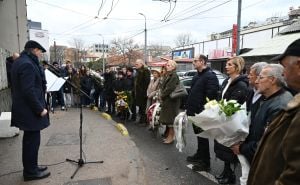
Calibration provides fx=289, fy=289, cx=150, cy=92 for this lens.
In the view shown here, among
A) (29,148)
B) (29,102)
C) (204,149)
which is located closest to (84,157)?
(29,148)

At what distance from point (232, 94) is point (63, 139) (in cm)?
410

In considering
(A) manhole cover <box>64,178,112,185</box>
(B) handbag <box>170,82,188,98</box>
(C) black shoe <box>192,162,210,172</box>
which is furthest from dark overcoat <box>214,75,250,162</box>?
(B) handbag <box>170,82,188,98</box>

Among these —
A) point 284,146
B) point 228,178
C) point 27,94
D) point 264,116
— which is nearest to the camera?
point 284,146

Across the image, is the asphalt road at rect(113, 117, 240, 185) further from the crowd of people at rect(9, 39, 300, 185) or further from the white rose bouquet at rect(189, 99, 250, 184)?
the white rose bouquet at rect(189, 99, 250, 184)

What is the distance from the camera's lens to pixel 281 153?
1.61 meters

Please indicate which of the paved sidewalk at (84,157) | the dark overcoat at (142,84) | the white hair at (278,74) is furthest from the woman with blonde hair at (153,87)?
the white hair at (278,74)

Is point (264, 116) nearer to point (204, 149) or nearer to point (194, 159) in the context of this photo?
point (204, 149)

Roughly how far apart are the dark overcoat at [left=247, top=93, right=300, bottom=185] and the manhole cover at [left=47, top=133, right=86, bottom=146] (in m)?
5.03

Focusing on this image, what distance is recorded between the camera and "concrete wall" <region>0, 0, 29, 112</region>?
31.0ft

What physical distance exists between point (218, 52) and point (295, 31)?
13594mm

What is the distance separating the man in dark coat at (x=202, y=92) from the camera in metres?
5.05

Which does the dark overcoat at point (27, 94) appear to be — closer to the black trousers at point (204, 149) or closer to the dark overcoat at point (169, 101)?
the black trousers at point (204, 149)

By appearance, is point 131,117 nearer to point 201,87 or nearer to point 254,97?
point 201,87

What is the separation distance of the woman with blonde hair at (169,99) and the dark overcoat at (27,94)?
3077 mm
